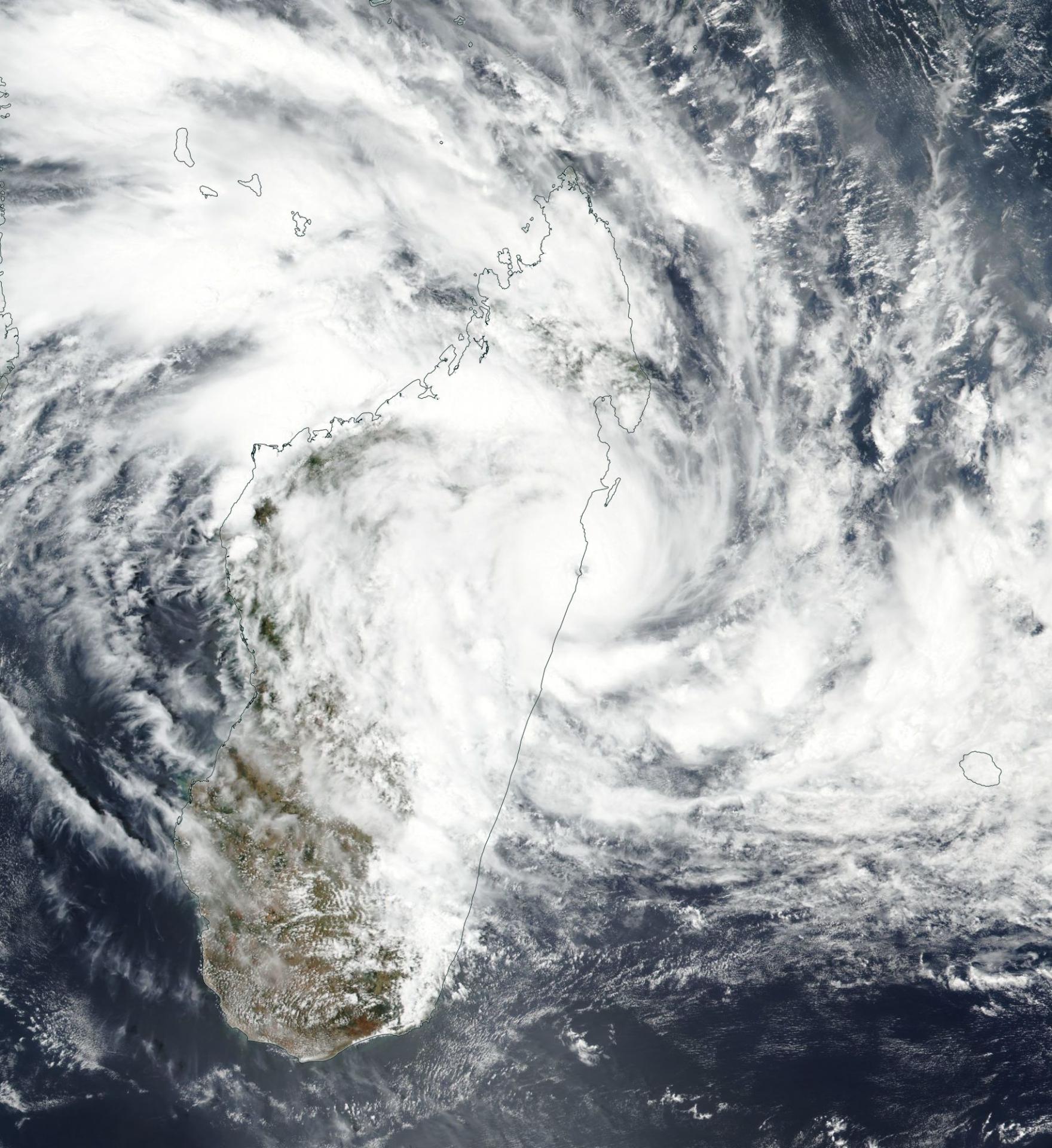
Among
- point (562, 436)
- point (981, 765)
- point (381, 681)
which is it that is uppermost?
point (562, 436)

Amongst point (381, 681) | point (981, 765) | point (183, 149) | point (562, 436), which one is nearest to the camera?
point (981, 765)

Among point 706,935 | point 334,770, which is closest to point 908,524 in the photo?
point 706,935

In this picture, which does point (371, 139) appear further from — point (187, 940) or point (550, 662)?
point (187, 940)

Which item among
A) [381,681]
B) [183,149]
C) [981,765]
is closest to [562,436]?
[381,681]

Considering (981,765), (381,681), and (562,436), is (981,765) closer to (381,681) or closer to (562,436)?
(562,436)

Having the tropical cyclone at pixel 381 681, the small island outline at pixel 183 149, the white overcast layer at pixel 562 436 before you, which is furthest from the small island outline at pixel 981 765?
the small island outline at pixel 183 149

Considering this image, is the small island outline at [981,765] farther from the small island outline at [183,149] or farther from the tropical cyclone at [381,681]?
the small island outline at [183,149]
